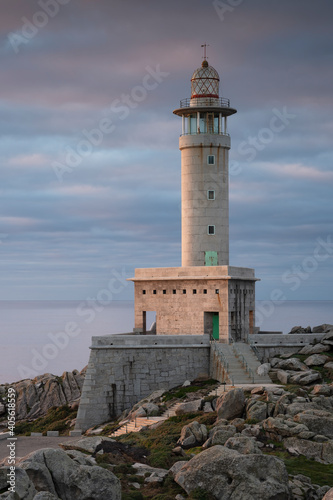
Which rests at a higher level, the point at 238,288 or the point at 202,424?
the point at 238,288

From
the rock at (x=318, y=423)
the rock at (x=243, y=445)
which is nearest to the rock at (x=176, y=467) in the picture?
the rock at (x=243, y=445)

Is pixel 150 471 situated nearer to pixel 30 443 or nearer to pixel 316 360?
pixel 30 443

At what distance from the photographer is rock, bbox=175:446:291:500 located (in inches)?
724

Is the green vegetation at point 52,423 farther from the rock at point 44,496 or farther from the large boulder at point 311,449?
the rock at point 44,496

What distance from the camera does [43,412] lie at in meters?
42.6

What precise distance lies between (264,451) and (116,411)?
1347 cm

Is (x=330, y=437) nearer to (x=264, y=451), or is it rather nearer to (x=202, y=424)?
(x=264, y=451)

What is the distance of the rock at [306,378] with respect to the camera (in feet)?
107

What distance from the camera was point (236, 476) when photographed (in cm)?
1861

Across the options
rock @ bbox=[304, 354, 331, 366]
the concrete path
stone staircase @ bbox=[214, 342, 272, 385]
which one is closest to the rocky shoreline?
stone staircase @ bbox=[214, 342, 272, 385]

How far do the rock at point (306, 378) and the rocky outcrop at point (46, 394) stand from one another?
14.1 metres

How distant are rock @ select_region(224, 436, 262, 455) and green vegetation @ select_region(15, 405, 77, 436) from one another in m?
14.8

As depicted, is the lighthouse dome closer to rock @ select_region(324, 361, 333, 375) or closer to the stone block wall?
the stone block wall

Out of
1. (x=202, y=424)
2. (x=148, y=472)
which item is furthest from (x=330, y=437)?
(x=148, y=472)
